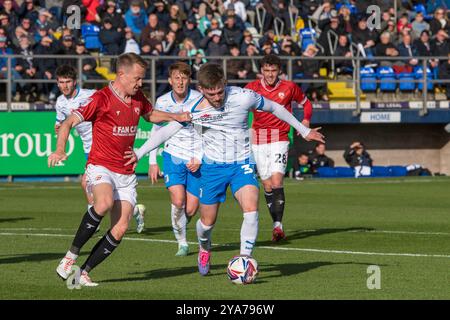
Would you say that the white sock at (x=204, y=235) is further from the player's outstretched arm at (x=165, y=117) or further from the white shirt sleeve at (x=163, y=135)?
the player's outstretched arm at (x=165, y=117)

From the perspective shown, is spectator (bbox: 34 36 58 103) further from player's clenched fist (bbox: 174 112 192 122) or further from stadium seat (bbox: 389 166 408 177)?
player's clenched fist (bbox: 174 112 192 122)

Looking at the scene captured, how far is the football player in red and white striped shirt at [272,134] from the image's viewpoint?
59.3ft

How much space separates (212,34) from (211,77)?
2151 centimetres

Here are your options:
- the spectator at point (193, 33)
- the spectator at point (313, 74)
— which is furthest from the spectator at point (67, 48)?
the spectator at point (313, 74)

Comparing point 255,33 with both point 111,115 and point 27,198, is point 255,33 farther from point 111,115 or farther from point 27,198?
point 111,115

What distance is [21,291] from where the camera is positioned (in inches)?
465

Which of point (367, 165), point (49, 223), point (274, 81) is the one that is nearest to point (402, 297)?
point (274, 81)

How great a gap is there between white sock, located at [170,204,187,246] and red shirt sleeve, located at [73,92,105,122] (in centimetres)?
358

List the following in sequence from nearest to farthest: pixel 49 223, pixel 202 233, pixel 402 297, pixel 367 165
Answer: pixel 402 297 < pixel 202 233 < pixel 49 223 < pixel 367 165

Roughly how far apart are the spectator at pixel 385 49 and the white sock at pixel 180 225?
2037cm

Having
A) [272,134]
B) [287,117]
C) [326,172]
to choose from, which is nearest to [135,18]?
[326,172]

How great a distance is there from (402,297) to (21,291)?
3.59 metres

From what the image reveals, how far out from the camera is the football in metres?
12.3

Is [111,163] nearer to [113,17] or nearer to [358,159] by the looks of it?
[113,17]
